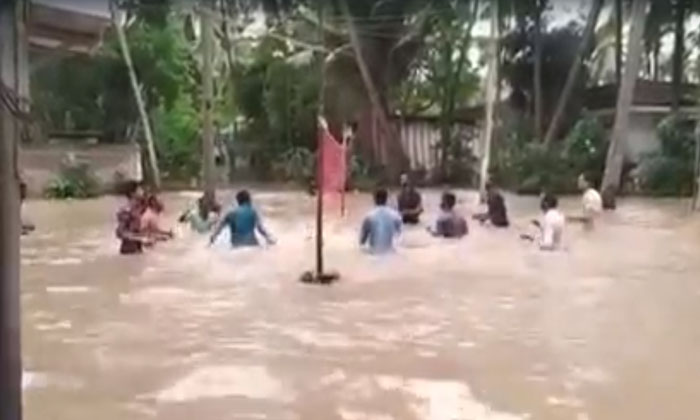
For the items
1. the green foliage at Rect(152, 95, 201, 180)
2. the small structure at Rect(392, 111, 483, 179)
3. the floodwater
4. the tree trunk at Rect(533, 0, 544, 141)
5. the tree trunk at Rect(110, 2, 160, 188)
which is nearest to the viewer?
the floodwater

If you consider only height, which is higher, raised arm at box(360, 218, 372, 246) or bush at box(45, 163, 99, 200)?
bush at box(45, 163, 99, 200)

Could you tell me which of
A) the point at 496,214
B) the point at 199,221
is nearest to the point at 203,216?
the point at 199,221

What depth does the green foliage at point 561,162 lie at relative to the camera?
19.0 meters

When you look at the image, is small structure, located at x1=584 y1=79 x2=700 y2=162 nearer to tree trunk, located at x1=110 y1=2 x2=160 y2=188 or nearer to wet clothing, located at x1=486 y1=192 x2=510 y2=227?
wet clothing, located at x1=486 y1=192 x2=510 y2=227

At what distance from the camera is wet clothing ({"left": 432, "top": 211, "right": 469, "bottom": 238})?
1111 centimetres

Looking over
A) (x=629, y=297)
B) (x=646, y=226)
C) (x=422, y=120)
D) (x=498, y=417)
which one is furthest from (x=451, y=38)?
(x=498, y=417)

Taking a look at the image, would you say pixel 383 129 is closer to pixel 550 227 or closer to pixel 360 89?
pixel 360 89

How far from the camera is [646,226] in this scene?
13.3 metres

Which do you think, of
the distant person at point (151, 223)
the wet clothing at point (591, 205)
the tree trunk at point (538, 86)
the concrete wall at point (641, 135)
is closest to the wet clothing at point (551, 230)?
the wet clothing at point (591, 205)

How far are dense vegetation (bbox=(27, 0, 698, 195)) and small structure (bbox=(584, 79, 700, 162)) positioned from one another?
12.5 inches

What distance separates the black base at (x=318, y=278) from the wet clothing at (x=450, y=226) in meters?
2.62

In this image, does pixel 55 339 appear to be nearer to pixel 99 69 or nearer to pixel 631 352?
pixel 631 352

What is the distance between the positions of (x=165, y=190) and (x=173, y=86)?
2013 mm

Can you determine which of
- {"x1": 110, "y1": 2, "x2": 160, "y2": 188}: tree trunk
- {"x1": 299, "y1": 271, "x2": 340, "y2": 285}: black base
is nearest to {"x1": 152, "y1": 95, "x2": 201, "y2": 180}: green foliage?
{"x1": 110, "y1": 2, "x2": 160, "y2": 188}: tree trunk
